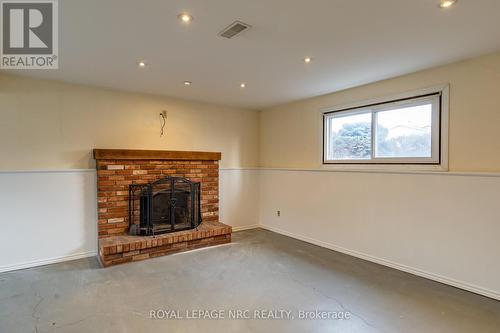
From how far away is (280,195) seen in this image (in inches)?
208

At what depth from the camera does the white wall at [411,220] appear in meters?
2.81

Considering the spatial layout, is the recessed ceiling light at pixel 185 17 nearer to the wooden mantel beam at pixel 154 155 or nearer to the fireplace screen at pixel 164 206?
the wooden mantel beam at pixel 154 155

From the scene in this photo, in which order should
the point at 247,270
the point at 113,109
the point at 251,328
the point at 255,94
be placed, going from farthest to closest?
the point at 255,94 < the point at 113,109 < the point at 247,270 < the point at 251,328

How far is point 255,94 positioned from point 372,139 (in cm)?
191

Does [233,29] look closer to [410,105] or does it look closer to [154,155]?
[410,105]

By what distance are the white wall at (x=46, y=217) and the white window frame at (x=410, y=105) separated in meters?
3.72

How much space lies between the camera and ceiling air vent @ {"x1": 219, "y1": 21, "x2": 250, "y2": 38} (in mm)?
2219

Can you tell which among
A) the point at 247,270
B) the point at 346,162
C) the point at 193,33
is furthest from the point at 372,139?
the point at 193,33

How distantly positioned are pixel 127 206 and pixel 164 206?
0.55m

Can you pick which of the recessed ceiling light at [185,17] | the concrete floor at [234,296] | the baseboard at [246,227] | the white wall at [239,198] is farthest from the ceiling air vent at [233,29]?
the baseboard at [246,227]

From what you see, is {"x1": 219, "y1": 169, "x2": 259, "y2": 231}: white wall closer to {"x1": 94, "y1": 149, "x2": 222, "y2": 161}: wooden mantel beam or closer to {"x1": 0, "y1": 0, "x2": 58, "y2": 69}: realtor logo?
{"x1": 94, "y1": 149, "x2": 222, "y2": 161}: wooden mantel beam

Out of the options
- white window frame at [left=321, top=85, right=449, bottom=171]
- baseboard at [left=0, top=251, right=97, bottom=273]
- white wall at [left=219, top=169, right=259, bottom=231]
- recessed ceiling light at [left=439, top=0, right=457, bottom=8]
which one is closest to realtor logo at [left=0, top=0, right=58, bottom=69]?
baseboard at [left=0, top=251, right=97, bottom=273]

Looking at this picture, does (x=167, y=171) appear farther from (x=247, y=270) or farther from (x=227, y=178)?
(x=247, y=270)

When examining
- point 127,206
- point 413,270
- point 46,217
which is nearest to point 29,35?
point 46,217
